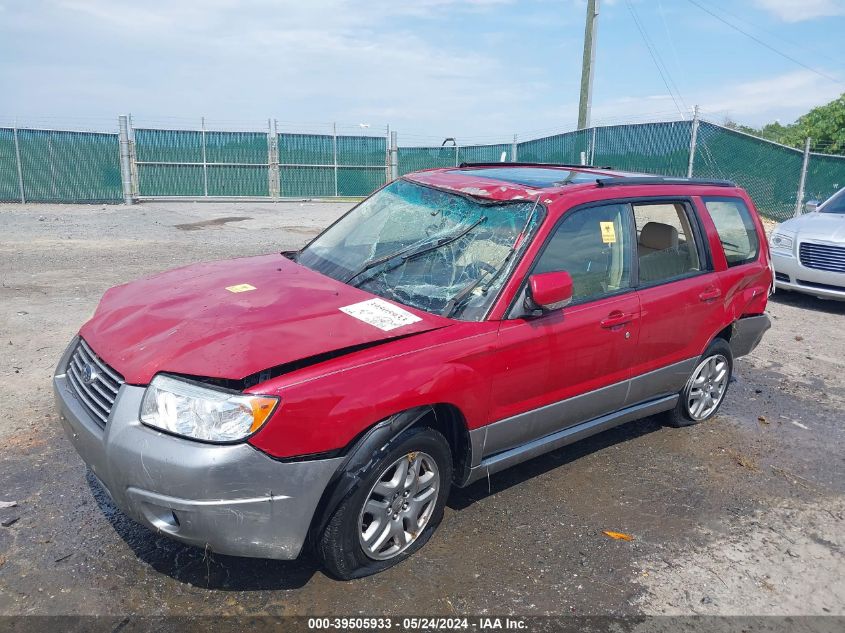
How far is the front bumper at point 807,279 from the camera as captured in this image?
8625mm

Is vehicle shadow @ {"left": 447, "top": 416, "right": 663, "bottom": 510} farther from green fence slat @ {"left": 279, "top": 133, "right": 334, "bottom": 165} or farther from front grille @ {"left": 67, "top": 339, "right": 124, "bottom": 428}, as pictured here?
green fence slat @ {"left": 279, "top": 133, "right": 334, "bottom": 165}

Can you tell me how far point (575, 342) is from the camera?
3.71 m

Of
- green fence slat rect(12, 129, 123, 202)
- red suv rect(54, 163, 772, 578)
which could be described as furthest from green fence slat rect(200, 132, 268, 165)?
red suv rect(54, 163, 772, 578)

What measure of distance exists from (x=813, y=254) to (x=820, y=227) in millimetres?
486

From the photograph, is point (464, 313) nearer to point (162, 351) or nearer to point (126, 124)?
point (162, 351)

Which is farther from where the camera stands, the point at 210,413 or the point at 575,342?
the point at 575,342

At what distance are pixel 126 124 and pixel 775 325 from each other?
1940 cm

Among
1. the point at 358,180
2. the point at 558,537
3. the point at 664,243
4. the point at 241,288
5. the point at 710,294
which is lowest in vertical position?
the point at 558,537

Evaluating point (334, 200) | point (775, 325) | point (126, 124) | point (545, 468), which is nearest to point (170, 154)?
point (126, 124)

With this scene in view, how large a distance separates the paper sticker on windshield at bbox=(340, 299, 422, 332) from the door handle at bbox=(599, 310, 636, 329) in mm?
1224

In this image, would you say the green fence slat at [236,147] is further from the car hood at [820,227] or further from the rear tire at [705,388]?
the rear tire at [705,388]

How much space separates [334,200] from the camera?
995 inches

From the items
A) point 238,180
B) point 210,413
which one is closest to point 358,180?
point 238,180

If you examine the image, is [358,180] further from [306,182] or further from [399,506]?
[399,506]
